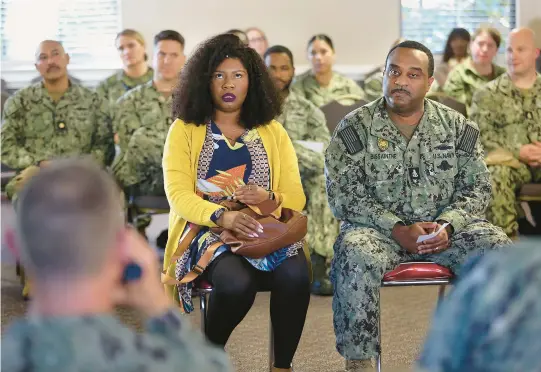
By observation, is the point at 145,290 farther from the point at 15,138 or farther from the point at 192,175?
the point at 15,138

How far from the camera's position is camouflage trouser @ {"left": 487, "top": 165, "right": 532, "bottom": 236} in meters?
4.70

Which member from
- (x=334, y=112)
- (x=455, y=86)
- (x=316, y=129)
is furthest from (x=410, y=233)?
→ (x=455, y=86)

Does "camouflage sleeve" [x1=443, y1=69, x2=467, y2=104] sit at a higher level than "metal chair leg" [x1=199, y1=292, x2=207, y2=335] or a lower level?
higher

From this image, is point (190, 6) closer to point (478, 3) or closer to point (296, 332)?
point (478, 3)

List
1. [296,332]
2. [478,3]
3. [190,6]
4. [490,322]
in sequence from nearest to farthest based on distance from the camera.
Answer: [490,322] → [296,332] → [190,6] → [478,3]

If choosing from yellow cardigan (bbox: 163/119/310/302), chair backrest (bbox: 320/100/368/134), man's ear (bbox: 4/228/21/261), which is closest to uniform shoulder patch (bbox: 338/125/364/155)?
yellow cardigan (bbox: 163/119/310/302)

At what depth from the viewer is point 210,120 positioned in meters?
3.20

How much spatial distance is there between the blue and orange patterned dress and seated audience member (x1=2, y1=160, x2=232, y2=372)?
5.49ft

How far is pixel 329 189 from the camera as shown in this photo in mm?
3299

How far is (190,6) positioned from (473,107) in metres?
2.97

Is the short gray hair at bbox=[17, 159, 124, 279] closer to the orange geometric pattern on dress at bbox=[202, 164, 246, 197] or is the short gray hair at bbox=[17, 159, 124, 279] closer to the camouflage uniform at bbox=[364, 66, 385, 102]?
the orange geometric pattern on dress at bbox=[202, 164, 246, 197]

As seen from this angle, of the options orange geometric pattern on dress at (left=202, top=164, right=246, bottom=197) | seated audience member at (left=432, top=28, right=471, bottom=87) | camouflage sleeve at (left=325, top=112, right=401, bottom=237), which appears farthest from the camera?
seated audience member at (left=432, top=28, right=471, bottom=87)

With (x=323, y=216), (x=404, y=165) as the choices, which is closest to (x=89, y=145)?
(x=323, y=216)

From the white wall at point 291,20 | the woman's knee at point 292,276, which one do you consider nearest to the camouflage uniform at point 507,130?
the woman's knee at point 292,276
